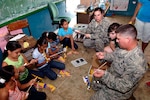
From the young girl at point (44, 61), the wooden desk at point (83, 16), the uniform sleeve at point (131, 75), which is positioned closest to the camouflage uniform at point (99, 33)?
the wooden desk at point (83, 16)

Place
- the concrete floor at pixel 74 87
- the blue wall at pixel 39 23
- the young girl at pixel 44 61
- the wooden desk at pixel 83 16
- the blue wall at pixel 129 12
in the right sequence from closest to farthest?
1. the concrete floor at pixel 74 87
2. the young girl at pixel 44 61
3. the blue wall at pixel 39 23
4. the wooden desk at pixel 83 16
5. the blue wall at pixel 129 12

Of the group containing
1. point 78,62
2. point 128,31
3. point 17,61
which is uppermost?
point 128,31

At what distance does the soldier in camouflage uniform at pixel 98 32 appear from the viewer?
3396 mm

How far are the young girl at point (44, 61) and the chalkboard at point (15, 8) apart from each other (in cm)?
120

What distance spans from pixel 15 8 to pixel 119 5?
13.5 feet

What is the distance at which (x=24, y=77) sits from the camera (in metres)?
2.43

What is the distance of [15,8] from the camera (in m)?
3.46

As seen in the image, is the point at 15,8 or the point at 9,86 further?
the point at 15,8

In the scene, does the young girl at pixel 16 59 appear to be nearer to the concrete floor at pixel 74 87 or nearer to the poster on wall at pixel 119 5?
the concrete floor at pixel 74 87

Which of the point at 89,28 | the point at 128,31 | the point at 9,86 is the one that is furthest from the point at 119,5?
the point at 9,86

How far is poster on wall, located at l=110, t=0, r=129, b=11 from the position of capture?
5742 millimetres

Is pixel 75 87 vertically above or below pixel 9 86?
below

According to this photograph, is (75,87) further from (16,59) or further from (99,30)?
(99,30)

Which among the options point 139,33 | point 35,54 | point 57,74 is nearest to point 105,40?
point 139,33
